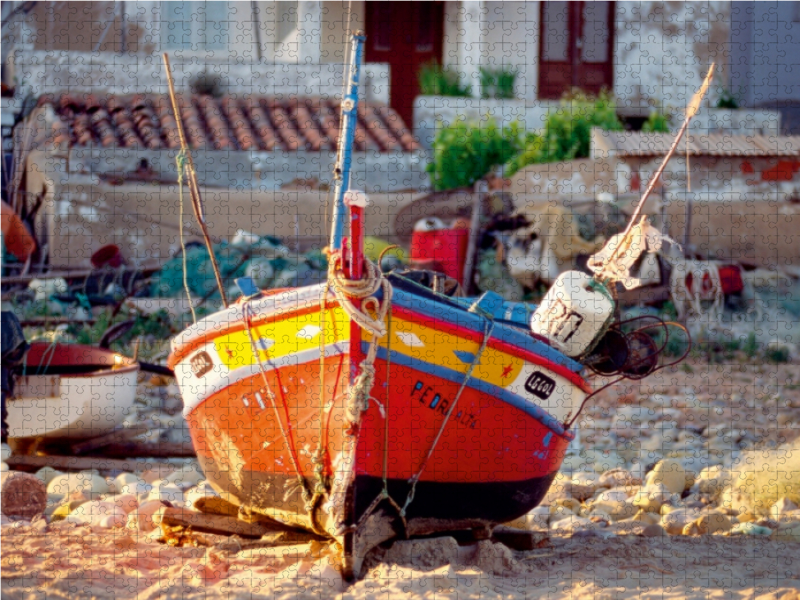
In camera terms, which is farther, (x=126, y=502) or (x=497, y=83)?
(x=497, y=83)

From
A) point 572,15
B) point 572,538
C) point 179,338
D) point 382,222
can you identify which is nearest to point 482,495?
point 572,538

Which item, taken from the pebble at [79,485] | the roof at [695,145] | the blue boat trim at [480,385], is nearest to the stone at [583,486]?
the blue boat trim at [480,385]

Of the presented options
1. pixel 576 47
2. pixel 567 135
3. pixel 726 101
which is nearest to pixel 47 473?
pixel 567 135

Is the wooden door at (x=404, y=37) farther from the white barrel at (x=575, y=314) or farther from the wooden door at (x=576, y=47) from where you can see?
the white barrel at (x=575, y=314)

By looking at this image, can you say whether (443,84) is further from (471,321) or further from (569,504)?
(471,321)

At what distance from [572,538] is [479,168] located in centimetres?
828

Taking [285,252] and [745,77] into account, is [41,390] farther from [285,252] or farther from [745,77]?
[745,77]

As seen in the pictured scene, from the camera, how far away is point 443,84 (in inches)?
591

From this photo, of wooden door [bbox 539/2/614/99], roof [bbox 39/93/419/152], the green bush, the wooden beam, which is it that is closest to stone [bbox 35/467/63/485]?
the wooden beam

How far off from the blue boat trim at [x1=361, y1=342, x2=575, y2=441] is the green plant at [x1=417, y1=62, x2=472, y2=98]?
10217mm

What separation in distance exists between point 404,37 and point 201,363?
38.9ft

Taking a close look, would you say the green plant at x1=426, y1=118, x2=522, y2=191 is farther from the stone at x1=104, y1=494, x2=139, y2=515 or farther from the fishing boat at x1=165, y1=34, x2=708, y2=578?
the fishing boat at x1=165, y1=34, x2=708, y2=578

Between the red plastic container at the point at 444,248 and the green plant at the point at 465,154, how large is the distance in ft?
5.80

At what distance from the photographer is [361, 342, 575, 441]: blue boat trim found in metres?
4.75
